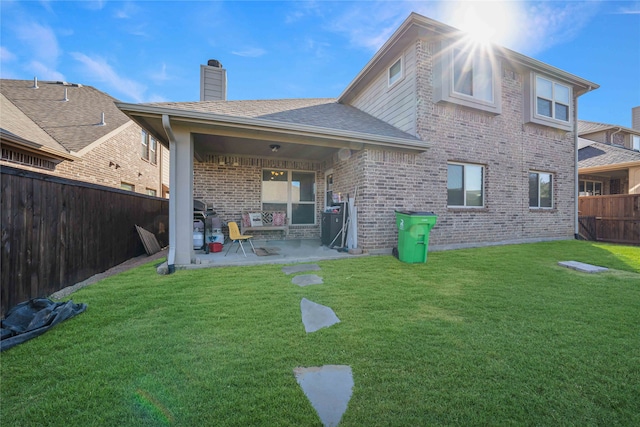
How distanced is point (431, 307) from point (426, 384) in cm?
156

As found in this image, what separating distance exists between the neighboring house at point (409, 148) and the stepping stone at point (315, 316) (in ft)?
9.97

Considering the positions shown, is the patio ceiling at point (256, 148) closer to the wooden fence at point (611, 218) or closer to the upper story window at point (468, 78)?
the upper story window at point (468, 78)

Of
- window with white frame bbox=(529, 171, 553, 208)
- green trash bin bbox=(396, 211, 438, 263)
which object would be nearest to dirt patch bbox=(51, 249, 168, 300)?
green trash bin bbox=(396, 211, 438, 263)

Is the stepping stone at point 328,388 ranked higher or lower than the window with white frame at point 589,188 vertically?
lower

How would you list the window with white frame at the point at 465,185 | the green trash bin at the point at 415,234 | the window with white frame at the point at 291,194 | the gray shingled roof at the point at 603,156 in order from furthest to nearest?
the gray shingled roof at the point at 603,156
the window with white frame at the point at 291,194
the window with white frame at the point at 465,185
the green trash bin at the point at 415,234

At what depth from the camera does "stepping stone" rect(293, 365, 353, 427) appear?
5.42 ft

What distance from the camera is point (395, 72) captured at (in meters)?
7.78

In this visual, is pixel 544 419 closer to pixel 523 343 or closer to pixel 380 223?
pixel 523 343

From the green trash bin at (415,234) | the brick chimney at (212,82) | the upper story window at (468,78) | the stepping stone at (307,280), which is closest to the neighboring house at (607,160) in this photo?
the upper story window at (468,78)

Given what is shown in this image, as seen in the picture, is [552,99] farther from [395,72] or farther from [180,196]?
[180,196]

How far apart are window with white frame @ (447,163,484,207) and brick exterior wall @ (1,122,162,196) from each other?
11466 mm

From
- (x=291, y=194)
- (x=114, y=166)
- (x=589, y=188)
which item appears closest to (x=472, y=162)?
(x=291, y=194)

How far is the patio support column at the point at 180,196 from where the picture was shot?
507 cm

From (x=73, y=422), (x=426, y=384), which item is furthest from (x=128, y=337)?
(x=426, y=384)
